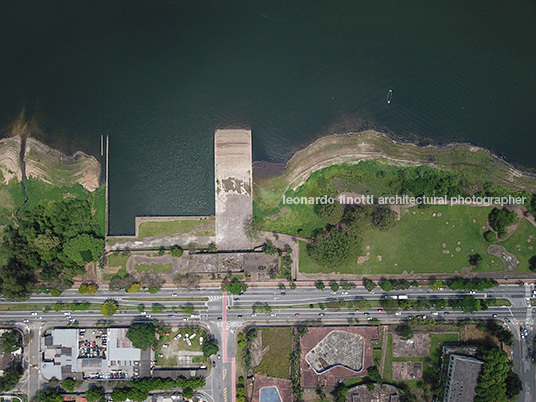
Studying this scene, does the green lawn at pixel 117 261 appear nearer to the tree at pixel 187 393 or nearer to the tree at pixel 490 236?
the tree at pixel 187 393

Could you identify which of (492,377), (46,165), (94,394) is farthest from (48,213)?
(492,377)

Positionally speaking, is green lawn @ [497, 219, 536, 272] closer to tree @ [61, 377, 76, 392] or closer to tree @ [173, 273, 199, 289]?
tree @ [173, 273, 199, 289]

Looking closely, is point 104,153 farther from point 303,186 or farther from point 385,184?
point 385,184

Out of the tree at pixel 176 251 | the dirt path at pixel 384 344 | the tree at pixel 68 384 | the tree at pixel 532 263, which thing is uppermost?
the tree at pixel 176 251

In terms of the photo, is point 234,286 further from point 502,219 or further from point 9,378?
point 502,219

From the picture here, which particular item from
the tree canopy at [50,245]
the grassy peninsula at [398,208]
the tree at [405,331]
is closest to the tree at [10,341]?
the tree canopy at [50,245]

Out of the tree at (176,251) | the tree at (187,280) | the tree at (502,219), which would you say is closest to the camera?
the tree at (176,251)
